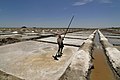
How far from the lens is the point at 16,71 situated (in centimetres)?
745

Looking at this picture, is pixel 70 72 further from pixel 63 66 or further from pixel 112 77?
pixel 112 77

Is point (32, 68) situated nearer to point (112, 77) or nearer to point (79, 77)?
point (79, 77)

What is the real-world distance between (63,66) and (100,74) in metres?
1.99

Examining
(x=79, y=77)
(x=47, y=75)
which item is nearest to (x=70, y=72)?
(x=79, y=77)

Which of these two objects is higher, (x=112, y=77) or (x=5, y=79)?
(x=5, y=79)

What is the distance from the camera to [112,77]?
289 inches

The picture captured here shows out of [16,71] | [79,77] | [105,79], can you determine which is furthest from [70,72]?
[16,71]

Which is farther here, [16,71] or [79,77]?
[16,71]

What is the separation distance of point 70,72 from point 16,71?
8.76 ft

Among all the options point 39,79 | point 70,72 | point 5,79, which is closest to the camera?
point 5,79

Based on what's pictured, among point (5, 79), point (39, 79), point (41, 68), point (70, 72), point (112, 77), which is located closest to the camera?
point (5, 79)

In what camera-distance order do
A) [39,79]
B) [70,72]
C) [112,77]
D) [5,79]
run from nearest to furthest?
1. [5,79]
2. [39,79]
3. [70,72]
4. [112,77]

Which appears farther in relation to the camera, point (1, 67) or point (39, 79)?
point (1, 67)

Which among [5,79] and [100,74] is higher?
[5,79]
